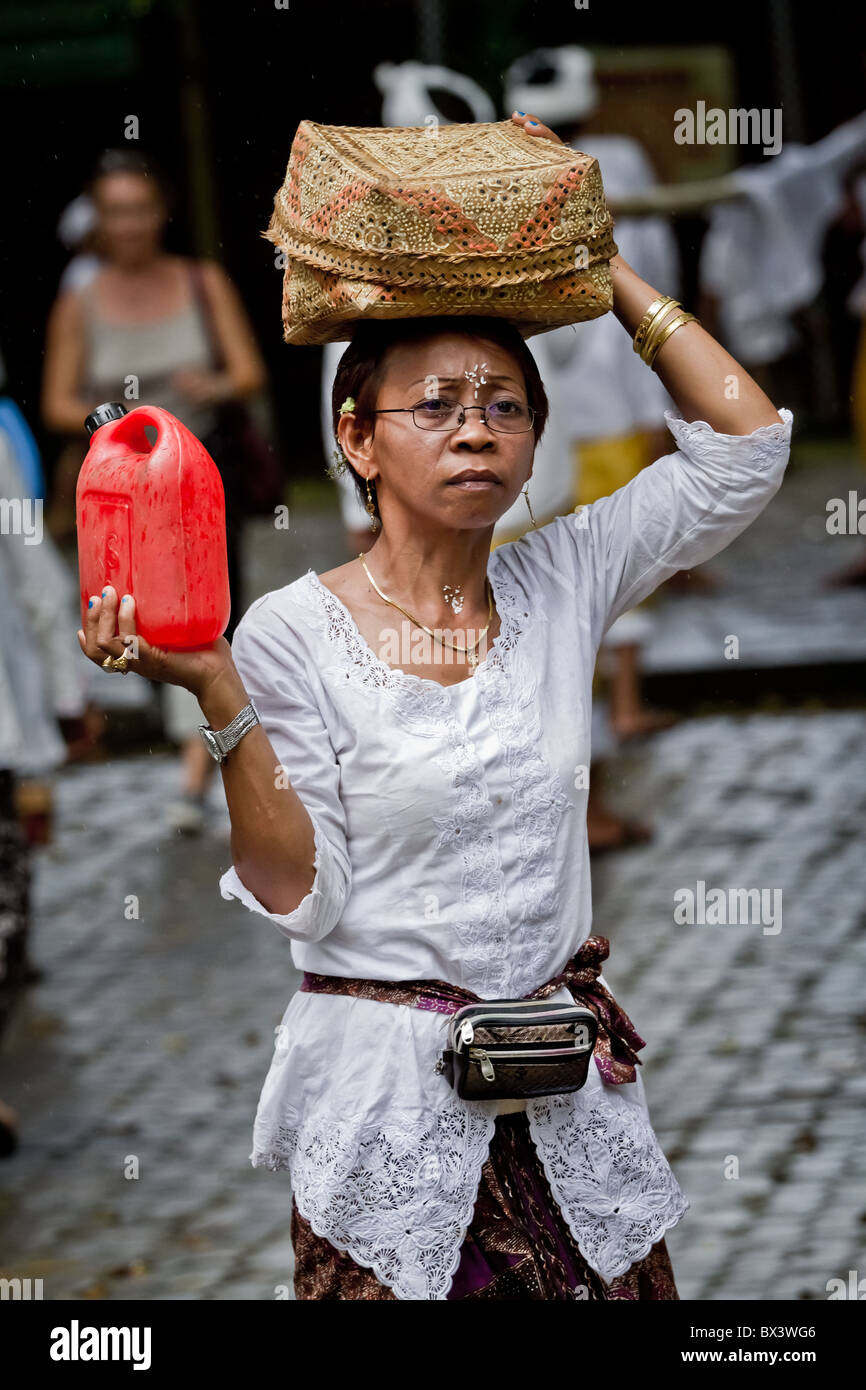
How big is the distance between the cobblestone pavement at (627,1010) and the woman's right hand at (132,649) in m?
2.21

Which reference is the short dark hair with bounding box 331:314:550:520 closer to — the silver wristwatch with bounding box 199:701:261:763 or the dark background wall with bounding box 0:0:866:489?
the silver wristwatch with bounding box 199:701:261:763

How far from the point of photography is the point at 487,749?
2.61 meters

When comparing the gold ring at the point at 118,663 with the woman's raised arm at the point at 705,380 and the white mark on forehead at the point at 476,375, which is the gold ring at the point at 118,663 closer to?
the white mark on forehead at the point at 476,375

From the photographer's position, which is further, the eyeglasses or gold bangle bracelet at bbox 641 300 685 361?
gold bangle bracelet at bbox 641 300 685 361

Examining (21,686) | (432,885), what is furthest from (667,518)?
(21,686)

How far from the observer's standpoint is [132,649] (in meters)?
2.29

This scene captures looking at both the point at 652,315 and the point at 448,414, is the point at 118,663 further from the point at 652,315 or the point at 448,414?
the point at 652,315

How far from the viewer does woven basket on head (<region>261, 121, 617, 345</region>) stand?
2430 mm

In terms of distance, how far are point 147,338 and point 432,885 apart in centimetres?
446

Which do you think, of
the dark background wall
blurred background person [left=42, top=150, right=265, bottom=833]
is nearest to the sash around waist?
the dark background wall

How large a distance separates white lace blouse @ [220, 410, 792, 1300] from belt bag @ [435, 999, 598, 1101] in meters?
0.07

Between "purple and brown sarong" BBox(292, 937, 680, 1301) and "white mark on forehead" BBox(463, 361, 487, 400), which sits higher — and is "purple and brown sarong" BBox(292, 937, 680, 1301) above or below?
below

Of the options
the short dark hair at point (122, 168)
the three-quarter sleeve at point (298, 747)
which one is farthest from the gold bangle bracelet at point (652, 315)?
the short dark hair at point (122, 168)
